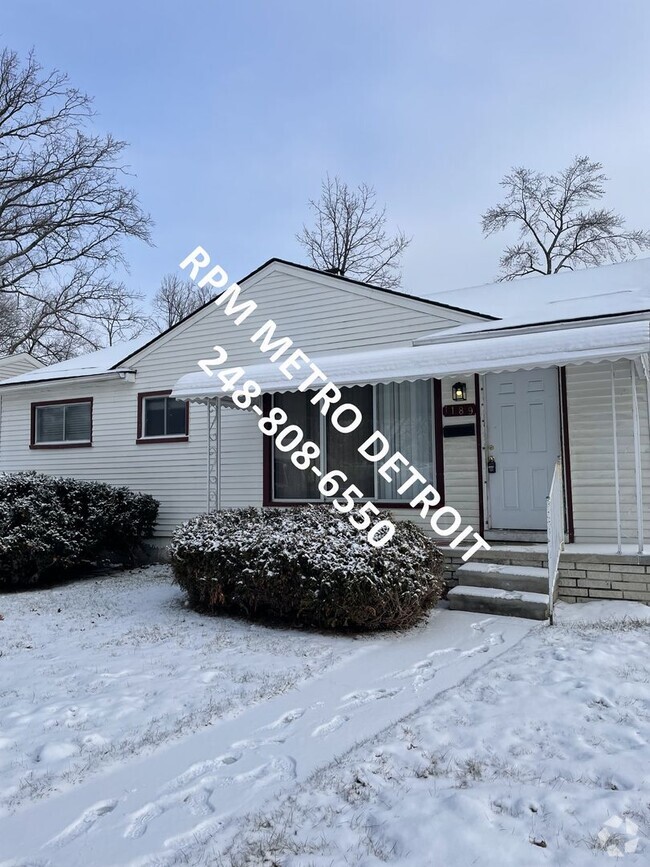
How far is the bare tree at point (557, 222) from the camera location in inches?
1000

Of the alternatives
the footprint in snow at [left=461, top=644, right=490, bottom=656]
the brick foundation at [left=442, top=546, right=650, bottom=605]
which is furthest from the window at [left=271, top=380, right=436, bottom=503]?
the footprint in snow at [left=461, top=644, right=490, bottom=656]

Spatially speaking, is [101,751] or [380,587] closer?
[101,751]

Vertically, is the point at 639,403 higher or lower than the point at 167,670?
higher

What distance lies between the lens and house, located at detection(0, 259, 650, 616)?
6.95m

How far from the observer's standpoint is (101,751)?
3486 millimetres

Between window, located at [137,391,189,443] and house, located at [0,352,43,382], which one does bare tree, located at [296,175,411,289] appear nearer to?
house, located at [0,352,43,382]

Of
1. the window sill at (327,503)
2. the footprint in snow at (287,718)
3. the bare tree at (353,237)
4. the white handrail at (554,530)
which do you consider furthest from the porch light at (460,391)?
the bare tree at (353,237)

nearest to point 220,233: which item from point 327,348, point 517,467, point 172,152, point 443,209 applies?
point 172,152

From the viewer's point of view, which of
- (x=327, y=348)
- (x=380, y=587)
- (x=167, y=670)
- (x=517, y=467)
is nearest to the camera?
(x=167, y=670)

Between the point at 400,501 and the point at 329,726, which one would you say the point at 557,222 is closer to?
the point at 400,501

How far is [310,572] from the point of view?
5.98 metres

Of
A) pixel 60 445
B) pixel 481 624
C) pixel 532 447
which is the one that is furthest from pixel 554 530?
pixel 60 445

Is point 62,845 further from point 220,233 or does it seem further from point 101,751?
point 220,233

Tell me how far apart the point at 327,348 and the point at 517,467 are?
3.55 m
